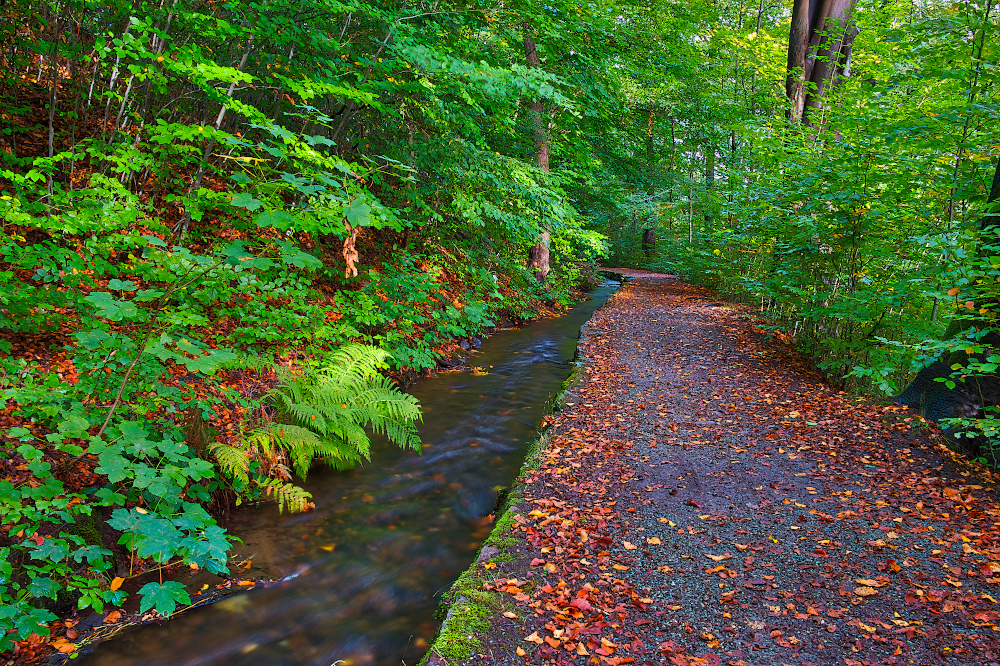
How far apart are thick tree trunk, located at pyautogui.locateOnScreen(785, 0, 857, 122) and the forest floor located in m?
7.58

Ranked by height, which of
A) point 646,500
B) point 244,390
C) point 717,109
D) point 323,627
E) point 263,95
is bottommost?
point 323,627

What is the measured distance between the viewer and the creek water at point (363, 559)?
3.24 meters

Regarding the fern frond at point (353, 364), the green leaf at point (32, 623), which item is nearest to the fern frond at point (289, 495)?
the fern frond at point (353, 364)

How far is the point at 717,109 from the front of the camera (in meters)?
15.4

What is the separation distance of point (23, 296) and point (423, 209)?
6.02 meters

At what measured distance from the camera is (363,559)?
418cm

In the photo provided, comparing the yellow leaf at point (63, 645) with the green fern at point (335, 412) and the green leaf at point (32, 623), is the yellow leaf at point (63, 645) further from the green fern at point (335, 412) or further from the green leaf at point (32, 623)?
the green fern at point (335, 412)

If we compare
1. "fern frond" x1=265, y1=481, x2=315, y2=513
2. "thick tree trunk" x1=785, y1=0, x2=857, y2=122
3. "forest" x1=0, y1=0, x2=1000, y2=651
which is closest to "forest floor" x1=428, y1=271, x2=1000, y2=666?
"forest" x1=0, y1=0, x2=1000, y2=651

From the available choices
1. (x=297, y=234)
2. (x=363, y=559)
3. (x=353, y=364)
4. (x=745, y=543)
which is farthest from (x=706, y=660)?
(x=297, y=234)

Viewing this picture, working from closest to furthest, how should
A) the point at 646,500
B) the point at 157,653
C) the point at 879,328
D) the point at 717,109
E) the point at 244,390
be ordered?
the point at 157,653, the point at 646,500, the point at 244,390, the point at 879,328, the point at 717,109

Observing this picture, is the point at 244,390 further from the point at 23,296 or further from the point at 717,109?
the point at 717,109

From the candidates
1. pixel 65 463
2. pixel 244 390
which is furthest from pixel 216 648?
pixel 244 390

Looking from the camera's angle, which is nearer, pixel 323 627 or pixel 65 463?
pixel 65 463

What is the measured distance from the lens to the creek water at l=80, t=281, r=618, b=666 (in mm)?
3238
